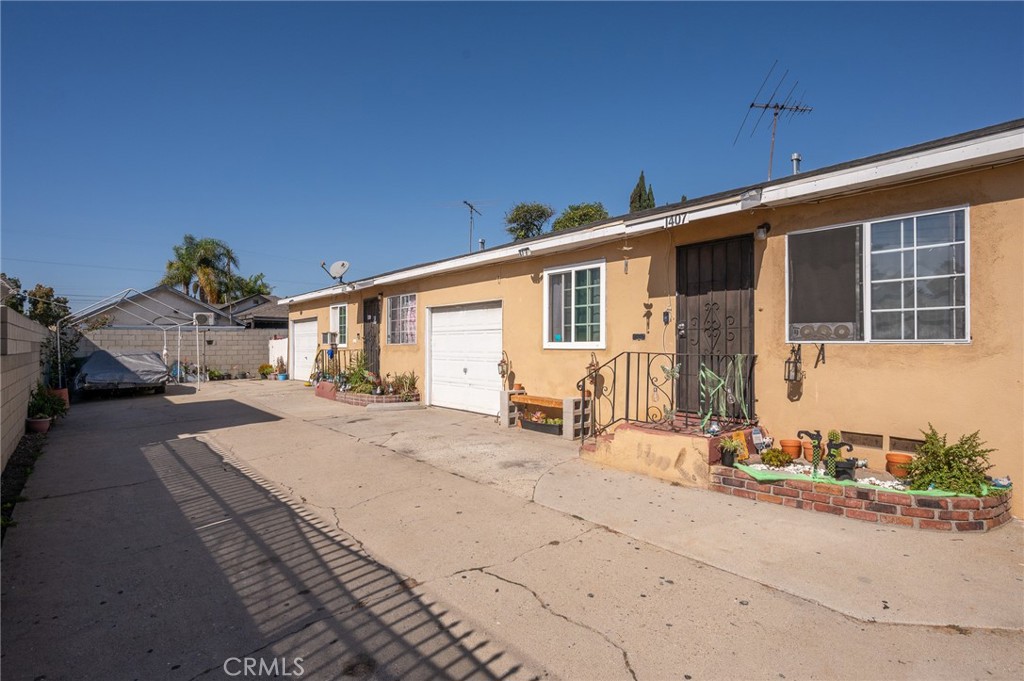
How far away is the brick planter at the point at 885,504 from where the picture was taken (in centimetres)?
406

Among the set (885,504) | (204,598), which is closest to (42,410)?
(204,598)


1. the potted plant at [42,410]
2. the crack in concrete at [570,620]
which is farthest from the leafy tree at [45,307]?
the crack in concrete at [570,620]

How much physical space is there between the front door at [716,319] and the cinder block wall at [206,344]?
18.2 m

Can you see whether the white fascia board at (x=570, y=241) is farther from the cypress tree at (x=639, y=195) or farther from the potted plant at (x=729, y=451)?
the cypress tree at (x=639, y=195)

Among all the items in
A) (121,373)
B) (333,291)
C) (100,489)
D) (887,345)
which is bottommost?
(100,489)

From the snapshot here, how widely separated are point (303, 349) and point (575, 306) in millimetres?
13421

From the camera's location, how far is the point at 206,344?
19.3m

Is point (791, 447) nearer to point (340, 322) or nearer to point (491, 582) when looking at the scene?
point (491, 582)

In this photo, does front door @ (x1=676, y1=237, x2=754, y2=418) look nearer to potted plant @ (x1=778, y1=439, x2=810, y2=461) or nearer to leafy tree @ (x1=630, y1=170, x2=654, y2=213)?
potted plant @ (x1=778, y1=439, x2=810, y2=461)

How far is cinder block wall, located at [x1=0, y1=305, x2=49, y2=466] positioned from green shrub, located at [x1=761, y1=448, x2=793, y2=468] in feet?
25.8

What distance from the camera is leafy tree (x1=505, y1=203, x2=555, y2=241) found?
33.0 metres

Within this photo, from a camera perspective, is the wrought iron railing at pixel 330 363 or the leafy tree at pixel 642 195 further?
the leafy tree at pixel 642 195

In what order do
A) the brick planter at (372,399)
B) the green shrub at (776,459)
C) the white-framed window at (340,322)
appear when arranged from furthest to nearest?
the white-framed window at (340,322) < the brick planter at (372,399) < the green shrub at (776,459)

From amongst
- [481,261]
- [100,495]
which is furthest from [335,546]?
[481,261]
